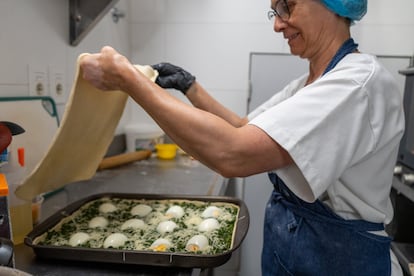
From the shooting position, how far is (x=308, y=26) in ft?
2.76

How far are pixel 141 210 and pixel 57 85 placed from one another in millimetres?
642

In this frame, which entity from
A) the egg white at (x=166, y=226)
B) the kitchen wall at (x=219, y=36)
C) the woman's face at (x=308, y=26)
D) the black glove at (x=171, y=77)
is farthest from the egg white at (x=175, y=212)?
the kitchen wall at (x=219, y=36)

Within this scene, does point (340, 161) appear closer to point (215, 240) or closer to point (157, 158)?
point (215, 240)

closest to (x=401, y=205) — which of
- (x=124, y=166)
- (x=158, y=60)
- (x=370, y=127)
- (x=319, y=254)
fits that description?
(x=319, y=254)

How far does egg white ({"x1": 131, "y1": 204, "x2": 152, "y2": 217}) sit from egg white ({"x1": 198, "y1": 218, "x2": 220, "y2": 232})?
0.19m

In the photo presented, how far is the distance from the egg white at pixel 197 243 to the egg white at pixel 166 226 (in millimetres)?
90

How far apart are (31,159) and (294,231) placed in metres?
0.86

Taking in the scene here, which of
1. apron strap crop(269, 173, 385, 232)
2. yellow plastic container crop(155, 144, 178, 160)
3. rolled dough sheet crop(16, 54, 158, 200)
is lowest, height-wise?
yellow plastic container crop(155, 144, 178, 160)

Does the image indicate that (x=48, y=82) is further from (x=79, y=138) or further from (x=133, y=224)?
(x=133, y=224)

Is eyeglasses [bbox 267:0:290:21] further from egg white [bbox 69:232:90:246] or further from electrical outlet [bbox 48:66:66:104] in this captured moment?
electrical outlet [bbox 48:66:66:104]

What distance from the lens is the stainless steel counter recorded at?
2.46 ft

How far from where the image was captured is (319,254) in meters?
0.86

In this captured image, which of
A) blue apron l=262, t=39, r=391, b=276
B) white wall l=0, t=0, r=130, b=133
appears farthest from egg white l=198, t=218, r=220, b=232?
white wall l=0, t=0, r=130, b=133

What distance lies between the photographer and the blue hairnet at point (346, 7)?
0.79 meters
